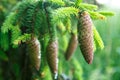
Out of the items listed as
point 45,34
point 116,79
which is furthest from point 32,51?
point 116,79

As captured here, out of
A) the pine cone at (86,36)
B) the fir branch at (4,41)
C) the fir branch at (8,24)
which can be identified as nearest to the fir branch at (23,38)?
the fir branch at (8,24)

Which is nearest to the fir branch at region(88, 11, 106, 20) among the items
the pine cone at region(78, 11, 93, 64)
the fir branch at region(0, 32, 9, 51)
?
the pine cone at region(78, 11, 93, 64)

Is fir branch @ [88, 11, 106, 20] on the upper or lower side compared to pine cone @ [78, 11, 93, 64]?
upper

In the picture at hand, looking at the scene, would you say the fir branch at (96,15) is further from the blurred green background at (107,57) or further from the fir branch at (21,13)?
the blurred green background at (107,57)

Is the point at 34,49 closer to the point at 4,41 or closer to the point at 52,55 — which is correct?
the point at 52,55

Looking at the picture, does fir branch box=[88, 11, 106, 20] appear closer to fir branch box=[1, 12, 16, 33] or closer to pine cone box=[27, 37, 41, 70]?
pine cone box=[27, 37, 41, 70]

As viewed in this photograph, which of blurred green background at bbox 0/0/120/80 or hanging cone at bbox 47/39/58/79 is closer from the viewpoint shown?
hanging cone at bbox 47/39/58/79

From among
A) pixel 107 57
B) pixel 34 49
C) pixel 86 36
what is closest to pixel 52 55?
pixel 34 49

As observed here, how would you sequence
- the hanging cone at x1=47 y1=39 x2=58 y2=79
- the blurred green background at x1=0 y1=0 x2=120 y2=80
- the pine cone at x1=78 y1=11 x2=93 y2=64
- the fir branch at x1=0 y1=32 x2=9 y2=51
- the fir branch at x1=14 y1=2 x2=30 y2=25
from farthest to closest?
the blurred green background at x1=0 y1=0 x2=120 y2=80, the fir branch at x1=0 y1=32 x2=9 y2=51, the fir branch at x1=14 y1=2 x2=30 y2=25, the hanging cone at x1=47 y1=39 x2=58 y2=79, the pine cone at x1=78 y1=11 x2=93 y2=64

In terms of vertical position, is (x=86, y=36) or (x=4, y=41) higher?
(x=86, y=36)
